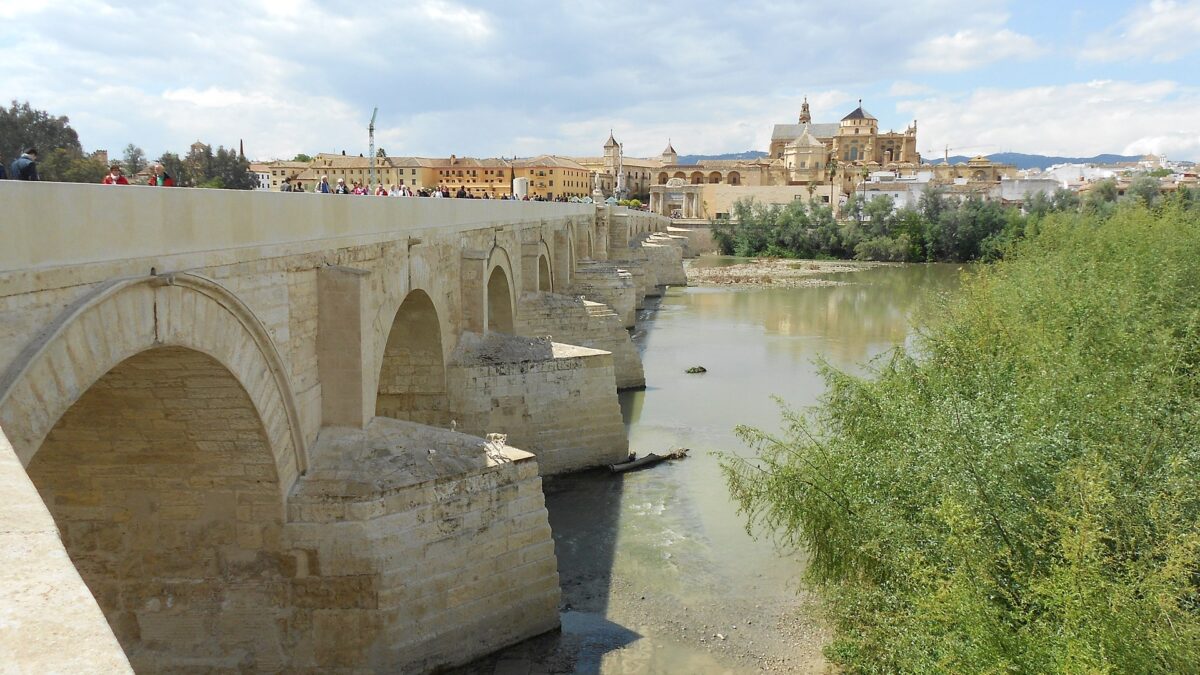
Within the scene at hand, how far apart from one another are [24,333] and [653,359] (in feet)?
53.9

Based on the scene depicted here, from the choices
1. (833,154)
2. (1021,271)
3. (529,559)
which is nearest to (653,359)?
(1021,271)

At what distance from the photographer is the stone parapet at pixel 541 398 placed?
10.9 meters

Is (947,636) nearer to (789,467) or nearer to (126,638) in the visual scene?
(789,467)

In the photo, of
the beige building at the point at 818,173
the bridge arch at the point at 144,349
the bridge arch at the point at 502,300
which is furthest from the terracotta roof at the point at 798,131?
the bridge arch at the point at 144,349

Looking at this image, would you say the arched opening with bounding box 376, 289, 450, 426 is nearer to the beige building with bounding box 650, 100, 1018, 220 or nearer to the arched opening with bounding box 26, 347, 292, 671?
the arched opening with bounding box 26, 347, 292, 671

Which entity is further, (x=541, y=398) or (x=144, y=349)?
(x=541, y=398)

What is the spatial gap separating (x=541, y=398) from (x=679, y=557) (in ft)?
10.5

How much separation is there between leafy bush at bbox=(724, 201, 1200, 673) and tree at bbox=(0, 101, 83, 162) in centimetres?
777

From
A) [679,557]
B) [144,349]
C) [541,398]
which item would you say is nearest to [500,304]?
[541,398]

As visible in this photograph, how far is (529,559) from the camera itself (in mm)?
7258

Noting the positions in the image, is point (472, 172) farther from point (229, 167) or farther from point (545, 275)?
point (229, 167)

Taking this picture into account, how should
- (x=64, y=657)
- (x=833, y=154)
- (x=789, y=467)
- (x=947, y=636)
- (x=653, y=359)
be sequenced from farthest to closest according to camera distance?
1. (x=833, y=154)
2. (x=653, y=359)
3. (x=789, y=467)
4. (x=947, y=636)
5. (x=64, y=657)

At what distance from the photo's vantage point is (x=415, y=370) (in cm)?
1059

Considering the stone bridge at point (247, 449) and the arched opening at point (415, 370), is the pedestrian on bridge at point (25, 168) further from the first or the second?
the arched opening at point (415, 370)
